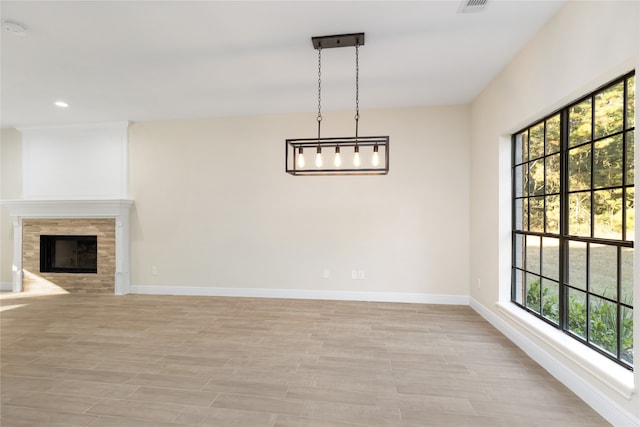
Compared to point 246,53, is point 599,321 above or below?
below

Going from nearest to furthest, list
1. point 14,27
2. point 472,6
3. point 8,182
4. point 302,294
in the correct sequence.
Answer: point 472,6, point 14,27, point 302,294, point 8,182

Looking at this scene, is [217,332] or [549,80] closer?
[549,80]

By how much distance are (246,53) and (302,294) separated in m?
3.39

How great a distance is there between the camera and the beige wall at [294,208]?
4586 mm

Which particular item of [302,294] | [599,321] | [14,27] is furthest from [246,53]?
[599,321]

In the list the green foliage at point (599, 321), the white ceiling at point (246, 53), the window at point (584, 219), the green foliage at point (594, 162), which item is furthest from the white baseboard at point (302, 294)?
the white ceiling at point (246, 53)

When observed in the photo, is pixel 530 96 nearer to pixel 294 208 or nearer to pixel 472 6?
pixel 472 6

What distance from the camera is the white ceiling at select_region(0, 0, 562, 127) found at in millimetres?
2402

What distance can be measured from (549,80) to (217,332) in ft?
13.0

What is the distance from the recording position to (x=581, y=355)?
2.16 meters

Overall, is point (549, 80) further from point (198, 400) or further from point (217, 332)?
point (217, 332)

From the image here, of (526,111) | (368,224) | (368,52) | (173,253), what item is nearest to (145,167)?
(173,253)

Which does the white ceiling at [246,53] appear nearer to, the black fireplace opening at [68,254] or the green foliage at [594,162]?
the green foliage at [594,162]

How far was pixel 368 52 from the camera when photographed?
9.89 feet
